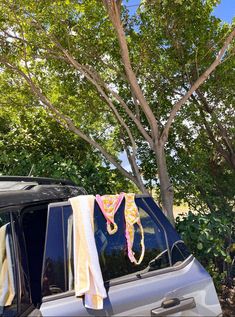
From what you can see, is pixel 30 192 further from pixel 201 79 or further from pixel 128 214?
pixel 201 79

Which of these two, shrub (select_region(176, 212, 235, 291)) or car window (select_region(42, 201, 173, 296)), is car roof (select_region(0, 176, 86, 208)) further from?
shrub (select_region(176, 212, 235, 291))

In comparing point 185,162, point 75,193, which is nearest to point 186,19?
point 185,162

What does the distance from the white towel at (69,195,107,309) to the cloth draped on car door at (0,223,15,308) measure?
0.40 m

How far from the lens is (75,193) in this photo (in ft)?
10.2

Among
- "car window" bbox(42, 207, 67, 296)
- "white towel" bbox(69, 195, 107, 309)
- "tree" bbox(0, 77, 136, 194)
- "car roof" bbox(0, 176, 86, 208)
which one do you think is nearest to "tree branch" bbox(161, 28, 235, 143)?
"tree" bbox(0, 77, 136, 194)

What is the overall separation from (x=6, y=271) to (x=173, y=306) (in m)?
1.03

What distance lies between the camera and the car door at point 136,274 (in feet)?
7.05

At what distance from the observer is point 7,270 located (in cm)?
231

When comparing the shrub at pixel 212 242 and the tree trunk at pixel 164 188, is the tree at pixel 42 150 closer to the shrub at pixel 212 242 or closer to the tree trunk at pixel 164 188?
the tree trunk at pixel 164 188

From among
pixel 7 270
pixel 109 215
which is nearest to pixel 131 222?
pixel 109 215

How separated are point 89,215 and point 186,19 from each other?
5375mm

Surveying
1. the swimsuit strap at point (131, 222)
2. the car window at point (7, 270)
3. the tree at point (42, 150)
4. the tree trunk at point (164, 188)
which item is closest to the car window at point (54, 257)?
the car window at point (7, 270)

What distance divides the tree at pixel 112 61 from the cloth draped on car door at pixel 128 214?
129 inches

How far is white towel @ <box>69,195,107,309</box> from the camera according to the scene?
213 centimetres
